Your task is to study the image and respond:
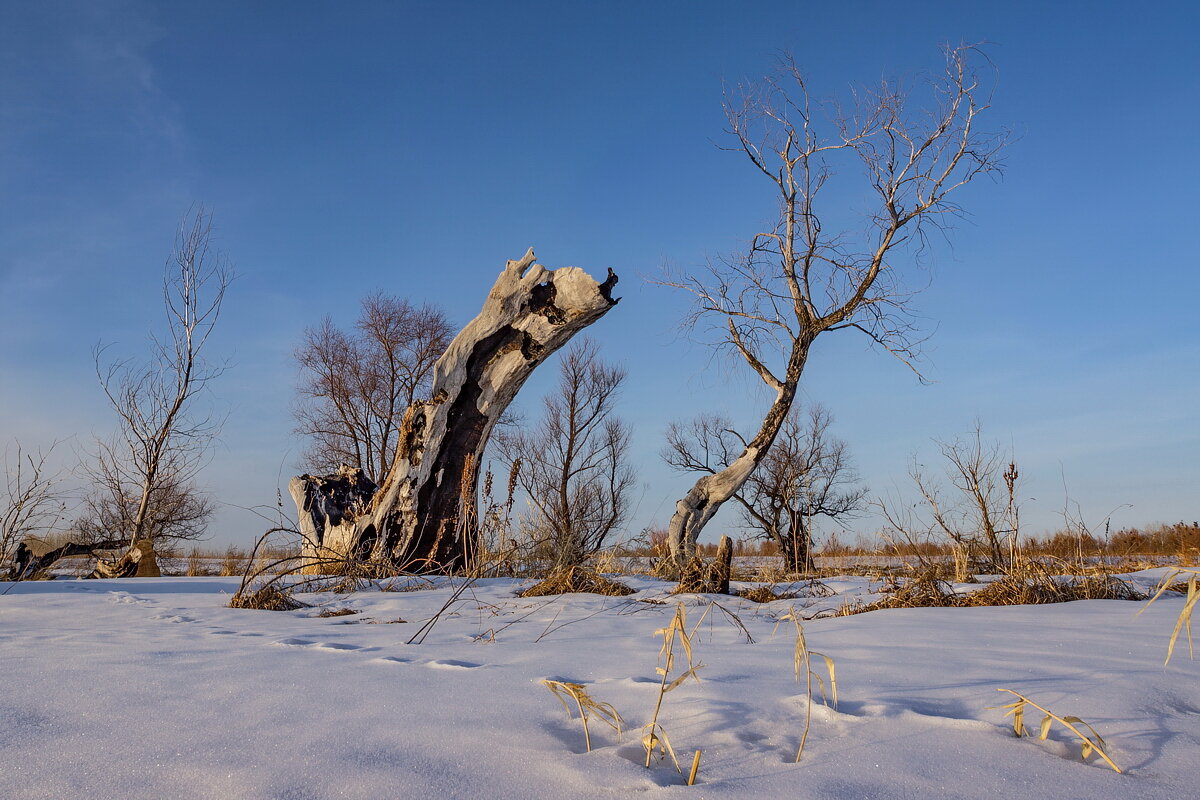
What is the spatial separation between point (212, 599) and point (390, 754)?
3.64 metres

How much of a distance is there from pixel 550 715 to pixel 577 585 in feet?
10.4

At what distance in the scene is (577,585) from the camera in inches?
181

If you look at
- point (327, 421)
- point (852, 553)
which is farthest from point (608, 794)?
Result: point (327, 421)

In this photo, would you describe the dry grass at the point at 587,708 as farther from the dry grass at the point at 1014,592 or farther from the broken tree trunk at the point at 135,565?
the broken tree trunk at the point at 135,565

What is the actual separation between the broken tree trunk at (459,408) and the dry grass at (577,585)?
2.35 m

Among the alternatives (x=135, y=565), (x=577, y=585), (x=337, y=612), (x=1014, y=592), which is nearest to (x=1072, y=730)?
(x=1014, y=592)

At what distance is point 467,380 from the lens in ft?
23.1

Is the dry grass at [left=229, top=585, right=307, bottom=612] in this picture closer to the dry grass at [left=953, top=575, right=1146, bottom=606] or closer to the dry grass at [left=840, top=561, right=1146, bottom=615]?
the dry grass at [left=840, top=561, right=1146, bottom=615]

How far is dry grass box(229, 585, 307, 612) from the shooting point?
3.77 m

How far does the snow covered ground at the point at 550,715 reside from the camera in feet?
3.57

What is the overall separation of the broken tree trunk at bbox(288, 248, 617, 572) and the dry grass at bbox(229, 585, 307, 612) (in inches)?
111

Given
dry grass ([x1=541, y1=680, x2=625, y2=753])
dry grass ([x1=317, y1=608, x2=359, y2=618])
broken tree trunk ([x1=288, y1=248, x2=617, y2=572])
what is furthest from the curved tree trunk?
dry grass ([x1=541, y1=680, x2=625, y2=753])

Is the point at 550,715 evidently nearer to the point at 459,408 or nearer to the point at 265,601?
the point at 265,601

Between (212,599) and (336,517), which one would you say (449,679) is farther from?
(336,517)
